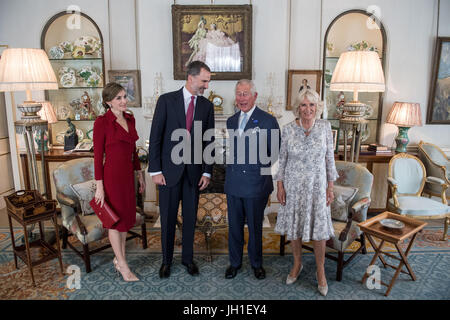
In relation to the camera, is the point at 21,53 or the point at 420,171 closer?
the point at 21,53

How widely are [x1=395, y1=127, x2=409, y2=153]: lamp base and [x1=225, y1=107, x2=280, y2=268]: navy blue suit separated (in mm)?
2558

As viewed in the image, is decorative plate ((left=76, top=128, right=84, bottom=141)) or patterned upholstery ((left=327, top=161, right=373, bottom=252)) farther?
decorative plate ((left=76, top=128, right=84, bottom=141))

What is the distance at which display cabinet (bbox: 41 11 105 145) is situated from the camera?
480cm

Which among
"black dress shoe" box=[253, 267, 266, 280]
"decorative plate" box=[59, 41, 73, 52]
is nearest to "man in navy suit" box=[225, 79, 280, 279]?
"black dress shoe" box=[253, 267, 266, 280]

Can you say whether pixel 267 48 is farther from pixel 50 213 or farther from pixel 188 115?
pixel 50 213

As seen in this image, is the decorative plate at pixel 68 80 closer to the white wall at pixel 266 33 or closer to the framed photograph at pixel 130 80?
the white wall at pixel 266 33

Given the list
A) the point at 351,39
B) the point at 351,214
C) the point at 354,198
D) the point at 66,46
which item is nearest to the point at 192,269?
the point at 351,214

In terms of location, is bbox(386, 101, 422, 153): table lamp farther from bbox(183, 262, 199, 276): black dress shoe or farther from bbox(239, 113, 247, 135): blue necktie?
bbox(183, 262, 199, 276): black dress shoe

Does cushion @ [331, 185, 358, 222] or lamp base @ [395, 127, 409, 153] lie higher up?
lamp base @ [395, 127, 409, 153]

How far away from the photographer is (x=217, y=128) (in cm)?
474

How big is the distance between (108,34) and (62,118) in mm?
1413

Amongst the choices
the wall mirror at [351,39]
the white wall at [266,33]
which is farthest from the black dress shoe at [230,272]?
the wall mirror at [351,39]
